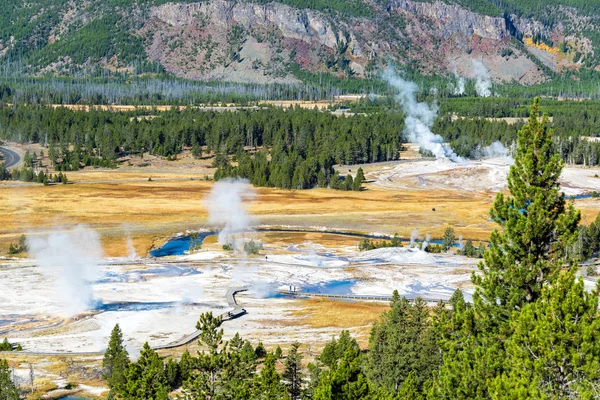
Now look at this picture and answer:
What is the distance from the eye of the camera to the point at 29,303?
73125 millimetres

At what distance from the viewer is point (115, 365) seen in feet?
163

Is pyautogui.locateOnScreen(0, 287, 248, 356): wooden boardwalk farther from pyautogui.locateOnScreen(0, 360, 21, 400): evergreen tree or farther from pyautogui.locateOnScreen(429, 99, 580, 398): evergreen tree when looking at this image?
pyautogui.locateOnScreen(429, 99, 580, 398): evergreen tree

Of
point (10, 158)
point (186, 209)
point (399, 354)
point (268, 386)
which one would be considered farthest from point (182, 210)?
point (268, 386)

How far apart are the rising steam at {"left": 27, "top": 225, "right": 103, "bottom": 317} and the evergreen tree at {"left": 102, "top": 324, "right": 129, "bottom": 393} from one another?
1899 centimetres

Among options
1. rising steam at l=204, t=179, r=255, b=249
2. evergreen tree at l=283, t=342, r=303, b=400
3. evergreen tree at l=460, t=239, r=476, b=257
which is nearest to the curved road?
rising steam at l=204, t=179, r=255, b=249

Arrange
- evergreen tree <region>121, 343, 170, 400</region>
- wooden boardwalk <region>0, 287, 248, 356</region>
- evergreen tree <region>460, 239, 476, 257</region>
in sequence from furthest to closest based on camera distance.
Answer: evergreen tree <region>460, 239, 476, 257</region> → wooden boardwalk <region>0, 287, 248, 356</region> → evergreen tree <region>121, 343, 170, 400</region>

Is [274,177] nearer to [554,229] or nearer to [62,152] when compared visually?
[62,152]

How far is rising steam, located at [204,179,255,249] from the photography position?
112m

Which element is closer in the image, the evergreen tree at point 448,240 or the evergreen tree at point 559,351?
the evergreen tree at point 559,351

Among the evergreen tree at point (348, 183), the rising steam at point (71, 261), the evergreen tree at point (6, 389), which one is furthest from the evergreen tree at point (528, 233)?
the evergreen tree at point (348, 183)

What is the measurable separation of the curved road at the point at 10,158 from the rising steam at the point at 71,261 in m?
70.3

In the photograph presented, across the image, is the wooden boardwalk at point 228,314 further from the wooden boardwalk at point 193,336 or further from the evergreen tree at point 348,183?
the evergreen tree at point 348,183

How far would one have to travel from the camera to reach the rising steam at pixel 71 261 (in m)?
74.3

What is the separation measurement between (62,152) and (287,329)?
5223 inches
